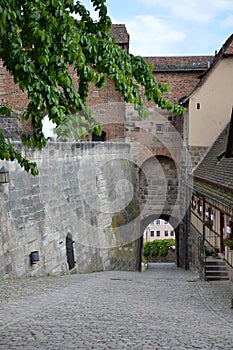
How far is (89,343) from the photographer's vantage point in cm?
630

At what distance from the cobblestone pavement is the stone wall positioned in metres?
0.83

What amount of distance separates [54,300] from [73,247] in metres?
6.13

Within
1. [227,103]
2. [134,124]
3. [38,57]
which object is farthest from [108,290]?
[134,124]

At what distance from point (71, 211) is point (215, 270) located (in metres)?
4.51

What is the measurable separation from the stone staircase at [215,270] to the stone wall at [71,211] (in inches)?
148

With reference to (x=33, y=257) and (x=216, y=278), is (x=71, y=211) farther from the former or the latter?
(x=216, y=278)

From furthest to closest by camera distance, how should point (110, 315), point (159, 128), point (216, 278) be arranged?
point (159, 128) < point (216, 278) < point (110, 315)

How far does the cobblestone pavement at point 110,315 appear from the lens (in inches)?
253

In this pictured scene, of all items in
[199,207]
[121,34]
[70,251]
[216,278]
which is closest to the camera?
[216,278]

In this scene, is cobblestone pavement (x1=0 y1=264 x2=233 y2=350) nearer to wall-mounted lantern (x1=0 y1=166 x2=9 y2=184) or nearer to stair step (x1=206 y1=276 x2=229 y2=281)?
stair step (x1=206 y1=276 x2=229 y2=281)

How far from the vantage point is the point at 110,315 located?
860 centimetres

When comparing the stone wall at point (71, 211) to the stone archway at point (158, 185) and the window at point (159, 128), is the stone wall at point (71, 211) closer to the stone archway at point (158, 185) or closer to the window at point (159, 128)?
the stone archway at point (158, 185)

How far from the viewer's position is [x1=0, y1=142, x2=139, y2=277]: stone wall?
12.2 meters

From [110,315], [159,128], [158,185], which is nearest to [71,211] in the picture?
[110,315]
